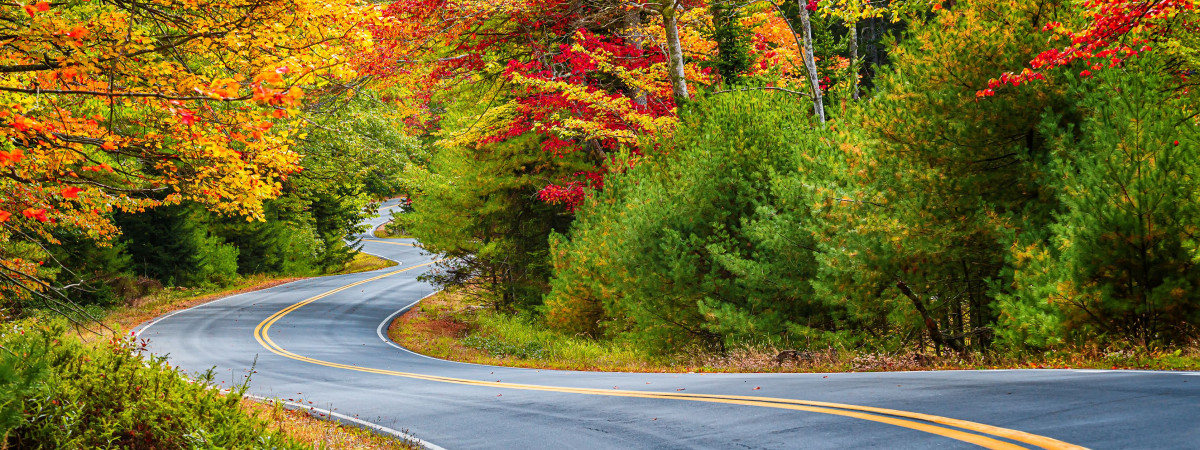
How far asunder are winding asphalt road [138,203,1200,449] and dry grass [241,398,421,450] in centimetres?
A: 38

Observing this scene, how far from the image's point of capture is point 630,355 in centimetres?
1582

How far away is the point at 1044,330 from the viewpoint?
854 cm

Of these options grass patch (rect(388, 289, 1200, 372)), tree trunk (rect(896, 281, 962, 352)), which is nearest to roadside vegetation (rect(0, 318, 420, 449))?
grass patch (rect(388, 289, 1200, 372))

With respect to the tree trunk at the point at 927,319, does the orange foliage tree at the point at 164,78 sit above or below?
above

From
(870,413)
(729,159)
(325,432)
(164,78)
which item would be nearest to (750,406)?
(870,413)

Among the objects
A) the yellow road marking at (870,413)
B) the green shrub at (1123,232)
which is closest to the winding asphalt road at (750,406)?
the yellow road marking at (870,413)

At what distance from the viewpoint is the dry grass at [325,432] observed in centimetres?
786

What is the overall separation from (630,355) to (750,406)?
8223 mm

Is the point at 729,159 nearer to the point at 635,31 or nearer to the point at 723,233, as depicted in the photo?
the point at 723,233

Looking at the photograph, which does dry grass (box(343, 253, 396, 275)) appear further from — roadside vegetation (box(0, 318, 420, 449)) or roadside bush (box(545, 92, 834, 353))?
roadside vegetation (box(0, 318, 420, 449))

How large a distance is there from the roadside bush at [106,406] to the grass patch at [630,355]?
768cm

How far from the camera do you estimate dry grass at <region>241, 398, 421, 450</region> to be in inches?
310

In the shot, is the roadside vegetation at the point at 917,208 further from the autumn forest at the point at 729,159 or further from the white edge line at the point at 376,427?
the white edge line at the point at 376,427

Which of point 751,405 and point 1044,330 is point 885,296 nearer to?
point 1044,330
